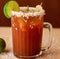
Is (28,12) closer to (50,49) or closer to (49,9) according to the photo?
(50,49)

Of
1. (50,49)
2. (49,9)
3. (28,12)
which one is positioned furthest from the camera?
(49,9)

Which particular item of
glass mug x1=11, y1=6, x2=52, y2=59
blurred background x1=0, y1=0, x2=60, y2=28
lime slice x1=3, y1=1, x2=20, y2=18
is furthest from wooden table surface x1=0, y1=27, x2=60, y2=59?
blurred background x1=0, y1=0, x2=60, y2=28

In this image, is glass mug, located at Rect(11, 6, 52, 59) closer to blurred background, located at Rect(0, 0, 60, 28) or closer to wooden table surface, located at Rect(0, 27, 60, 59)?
wooden table surface, located at Rect(0, 27, 60, 59)

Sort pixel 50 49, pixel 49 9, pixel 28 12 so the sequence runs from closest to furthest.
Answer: pixel 28 12 → pixel 50 49 → pixel 49 9

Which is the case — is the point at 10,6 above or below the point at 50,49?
above

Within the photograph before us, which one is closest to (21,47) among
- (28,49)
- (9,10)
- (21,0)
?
(28,49)

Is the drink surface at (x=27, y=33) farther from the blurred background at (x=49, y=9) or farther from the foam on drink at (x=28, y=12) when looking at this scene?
the blurred background at (x=49, y=9)

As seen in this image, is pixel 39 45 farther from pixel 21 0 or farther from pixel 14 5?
pixel 21 0

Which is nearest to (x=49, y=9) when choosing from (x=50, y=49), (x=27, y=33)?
(x=50, y=49)
